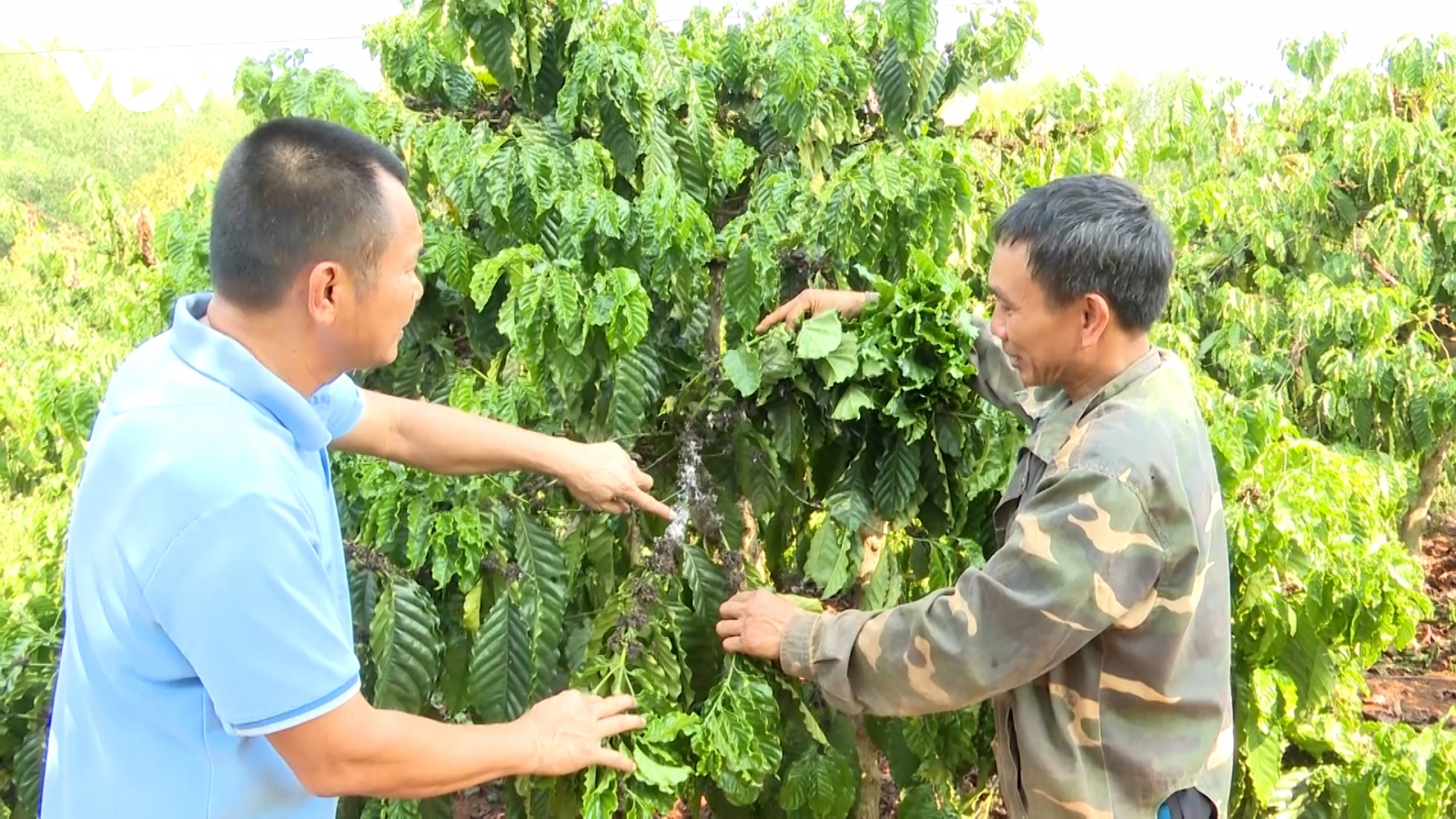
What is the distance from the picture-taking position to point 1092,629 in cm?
143

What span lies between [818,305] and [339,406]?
0.89 metres

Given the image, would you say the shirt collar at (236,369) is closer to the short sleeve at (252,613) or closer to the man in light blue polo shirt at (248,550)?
the man in light blue polo shirt at (248,550)

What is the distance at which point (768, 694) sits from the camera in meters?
1.63

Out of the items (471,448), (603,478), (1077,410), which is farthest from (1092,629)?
(471,448)

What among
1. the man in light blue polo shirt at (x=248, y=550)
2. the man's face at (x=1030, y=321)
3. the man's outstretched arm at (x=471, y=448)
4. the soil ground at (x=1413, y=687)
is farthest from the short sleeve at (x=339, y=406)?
the soil ground at (x=1413, y=687)

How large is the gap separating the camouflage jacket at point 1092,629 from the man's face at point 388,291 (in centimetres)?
78

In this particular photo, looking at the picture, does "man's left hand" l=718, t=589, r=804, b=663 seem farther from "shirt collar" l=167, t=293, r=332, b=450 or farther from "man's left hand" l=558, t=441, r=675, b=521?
"shirt collar" l=167, t=293, r=332, b=450

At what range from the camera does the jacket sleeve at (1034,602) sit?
4.62 feet

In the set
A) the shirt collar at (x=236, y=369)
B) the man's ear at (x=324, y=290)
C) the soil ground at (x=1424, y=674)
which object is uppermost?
the man's ear at (x=324, y=290)

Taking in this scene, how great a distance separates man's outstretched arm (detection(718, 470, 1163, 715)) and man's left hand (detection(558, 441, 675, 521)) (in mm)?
475

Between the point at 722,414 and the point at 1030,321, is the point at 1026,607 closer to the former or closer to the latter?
the point at 1030,321

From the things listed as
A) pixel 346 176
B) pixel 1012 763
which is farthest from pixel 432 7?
pixel 1012 763

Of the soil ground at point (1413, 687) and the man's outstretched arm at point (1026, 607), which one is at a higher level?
the man's outstretched arm at point (1026, 607)

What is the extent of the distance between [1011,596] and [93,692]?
1147 mm
